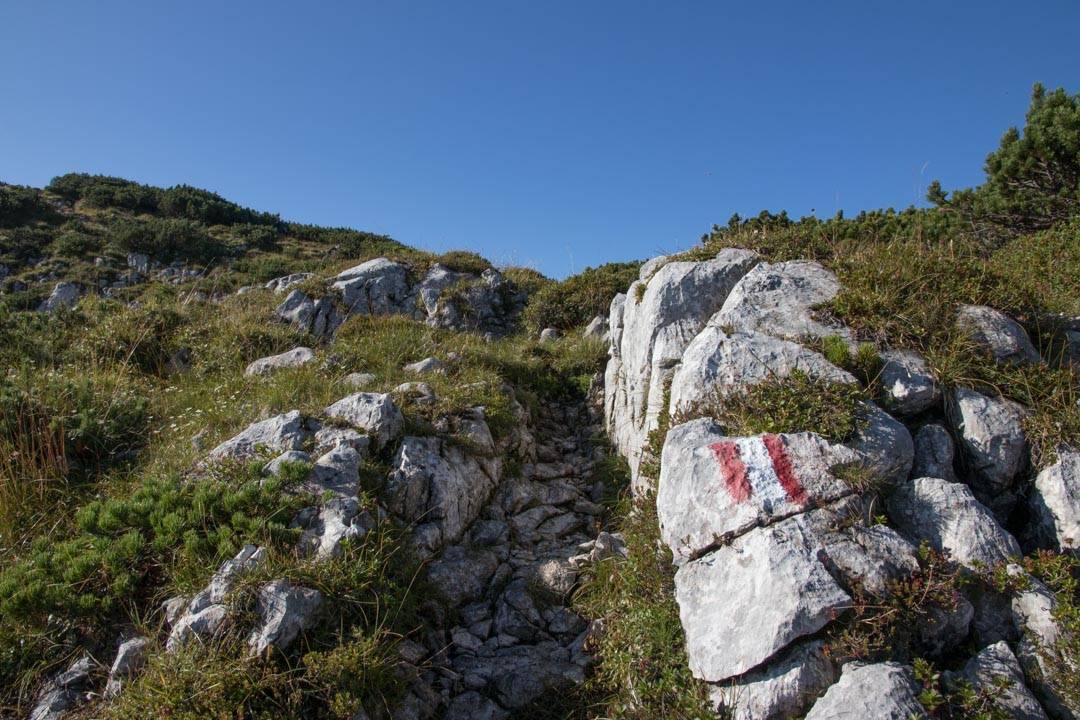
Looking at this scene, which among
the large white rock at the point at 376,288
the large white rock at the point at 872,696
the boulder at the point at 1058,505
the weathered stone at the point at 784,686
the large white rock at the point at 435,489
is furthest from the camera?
the large white rock at the point at 376,288

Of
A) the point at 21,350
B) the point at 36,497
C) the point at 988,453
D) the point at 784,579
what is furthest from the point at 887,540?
the point at 21,350

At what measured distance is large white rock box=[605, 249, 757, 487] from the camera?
334 inches

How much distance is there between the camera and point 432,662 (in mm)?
5820

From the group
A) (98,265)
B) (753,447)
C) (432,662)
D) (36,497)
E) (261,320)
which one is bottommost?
(432,662)

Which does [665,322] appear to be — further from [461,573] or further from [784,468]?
[461,573]

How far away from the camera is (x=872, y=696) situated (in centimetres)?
400

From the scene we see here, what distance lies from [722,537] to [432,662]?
3.04m

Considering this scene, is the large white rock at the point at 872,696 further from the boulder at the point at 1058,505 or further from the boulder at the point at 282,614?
the boulder at the point at 282,614

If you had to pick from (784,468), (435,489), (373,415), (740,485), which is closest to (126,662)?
(435,489)

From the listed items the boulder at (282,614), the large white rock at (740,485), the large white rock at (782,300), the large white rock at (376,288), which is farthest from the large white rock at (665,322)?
the large white rock at (376,288)

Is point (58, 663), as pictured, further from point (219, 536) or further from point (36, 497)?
point (36, 497)

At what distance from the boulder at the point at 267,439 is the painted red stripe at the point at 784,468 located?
5.50 m

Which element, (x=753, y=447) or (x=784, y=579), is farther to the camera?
(x=753, y=447)

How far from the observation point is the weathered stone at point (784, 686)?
427 cm
